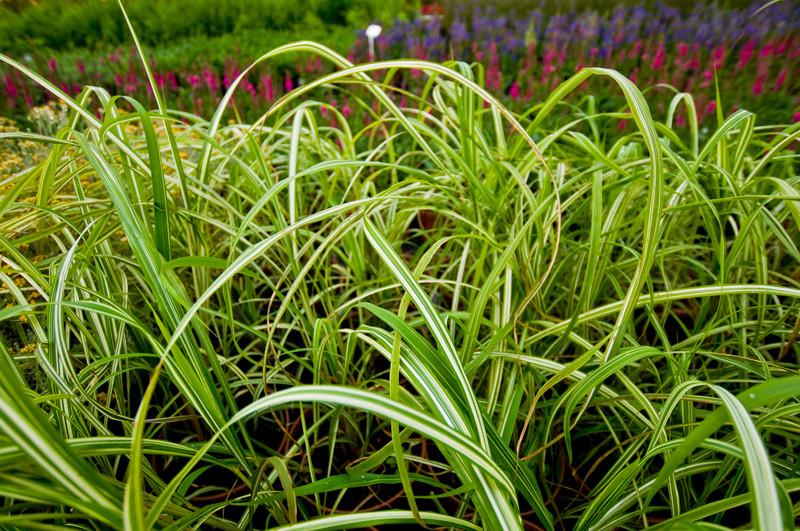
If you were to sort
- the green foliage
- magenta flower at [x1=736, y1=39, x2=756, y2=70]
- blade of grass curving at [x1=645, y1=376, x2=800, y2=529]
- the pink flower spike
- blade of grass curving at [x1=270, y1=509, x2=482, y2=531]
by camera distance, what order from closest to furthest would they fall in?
blade of grass curving at [x1=645, y1=376, x2=800, y2=529] → blade of grass curving at [x1=270, y1=509, x2=482, y2=531] → the pink flower spike → magenta flower at [x1=736, y1=39, x2=756, y2=70] → the green foliage

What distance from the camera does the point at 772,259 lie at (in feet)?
3.84

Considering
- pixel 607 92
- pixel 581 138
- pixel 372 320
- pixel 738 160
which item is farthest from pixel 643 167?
pixel 607 92

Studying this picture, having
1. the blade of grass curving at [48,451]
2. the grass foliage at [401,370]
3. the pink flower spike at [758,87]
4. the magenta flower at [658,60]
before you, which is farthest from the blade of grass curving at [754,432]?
the magenta flower at [658,60]

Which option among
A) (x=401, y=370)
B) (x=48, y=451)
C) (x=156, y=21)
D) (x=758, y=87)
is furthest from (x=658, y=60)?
(x=156, y=21)

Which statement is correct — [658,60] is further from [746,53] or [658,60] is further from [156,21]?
[156,21]

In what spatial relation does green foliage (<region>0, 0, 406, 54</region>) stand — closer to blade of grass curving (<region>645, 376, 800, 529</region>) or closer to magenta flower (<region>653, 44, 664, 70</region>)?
magenta flower (<region>653, 44, 664, 70</region>)

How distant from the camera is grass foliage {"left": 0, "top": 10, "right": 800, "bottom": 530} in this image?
16.2 inches

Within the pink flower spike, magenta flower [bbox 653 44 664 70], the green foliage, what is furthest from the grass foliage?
the green foliage

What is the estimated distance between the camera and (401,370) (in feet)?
1.83

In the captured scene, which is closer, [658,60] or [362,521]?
[362,521]

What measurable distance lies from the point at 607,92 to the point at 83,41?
178 inches

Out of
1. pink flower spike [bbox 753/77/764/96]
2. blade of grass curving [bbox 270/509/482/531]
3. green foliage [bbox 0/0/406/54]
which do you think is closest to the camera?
blade of grass curving [bbox 270/509/482/531]

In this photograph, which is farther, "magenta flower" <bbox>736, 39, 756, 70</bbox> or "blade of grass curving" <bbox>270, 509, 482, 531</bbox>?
"magenta flower" <bbox>736, 39, 756, 70</bbox>

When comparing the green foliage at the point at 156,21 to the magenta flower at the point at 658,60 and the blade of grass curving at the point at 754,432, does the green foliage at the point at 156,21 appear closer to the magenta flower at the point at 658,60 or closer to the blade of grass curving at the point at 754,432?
the magenta flower at the point at 658,60
